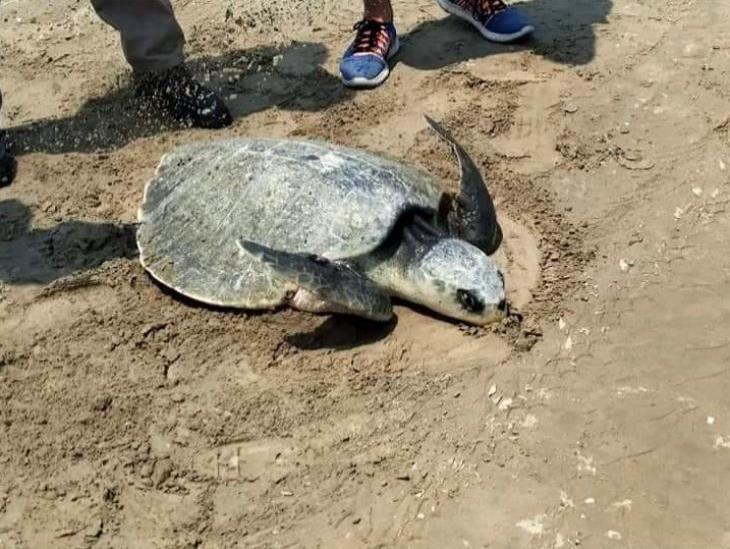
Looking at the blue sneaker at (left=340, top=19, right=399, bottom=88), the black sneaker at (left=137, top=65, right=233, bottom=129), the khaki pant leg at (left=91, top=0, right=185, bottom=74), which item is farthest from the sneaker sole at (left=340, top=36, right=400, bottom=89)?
the khaki pant leg at (left=91, top=0, right=185, bottom=74)

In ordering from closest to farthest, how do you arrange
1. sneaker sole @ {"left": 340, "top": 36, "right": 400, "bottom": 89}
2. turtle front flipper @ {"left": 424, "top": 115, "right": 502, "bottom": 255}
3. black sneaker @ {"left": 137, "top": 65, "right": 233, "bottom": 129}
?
turtle front flipper @ {"left": 424, "top": 115, "right": 502, "bottom": 255} < black sneaker @ {"left": 137, "top": 65, "right": 233, "bottom": 129} < sneaker sole @ {"left": 340, "top": 36, "right": 400, "bottom": 89}

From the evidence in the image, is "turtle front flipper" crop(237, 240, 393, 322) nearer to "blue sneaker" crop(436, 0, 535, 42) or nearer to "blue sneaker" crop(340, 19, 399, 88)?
"blue sneaker" crop(340, 19, 399, 88)

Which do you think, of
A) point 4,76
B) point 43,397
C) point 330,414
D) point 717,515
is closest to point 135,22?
point 4,76

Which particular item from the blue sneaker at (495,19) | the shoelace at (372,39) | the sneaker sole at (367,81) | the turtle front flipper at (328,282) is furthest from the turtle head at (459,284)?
the blue sneaker at (495,19)

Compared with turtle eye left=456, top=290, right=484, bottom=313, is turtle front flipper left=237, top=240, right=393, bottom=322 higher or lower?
higher

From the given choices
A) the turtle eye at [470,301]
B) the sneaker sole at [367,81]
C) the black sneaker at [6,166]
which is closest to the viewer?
the turtle eye at [470,301]

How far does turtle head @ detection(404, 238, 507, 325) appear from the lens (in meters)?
2.61

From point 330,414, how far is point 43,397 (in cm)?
87

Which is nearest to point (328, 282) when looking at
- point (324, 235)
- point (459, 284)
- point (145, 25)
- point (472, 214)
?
point (324, 235)

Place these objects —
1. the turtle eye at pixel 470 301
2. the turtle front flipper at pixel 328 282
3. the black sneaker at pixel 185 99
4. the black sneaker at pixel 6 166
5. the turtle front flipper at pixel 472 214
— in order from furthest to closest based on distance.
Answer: the black sneaker at pixel 185 99
the black sneaker at pixel 6 166
the turtle front flipper at pixel 472 214
the turtle eye at pixel 470 301
the turtle front flipper at pixel 328 282

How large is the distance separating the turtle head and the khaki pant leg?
69.0 inches

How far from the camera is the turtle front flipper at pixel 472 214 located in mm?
2883

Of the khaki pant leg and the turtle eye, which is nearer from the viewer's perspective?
the turtle eye

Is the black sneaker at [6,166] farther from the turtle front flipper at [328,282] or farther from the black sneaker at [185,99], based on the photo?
the turtle front flipper at [328,282]
